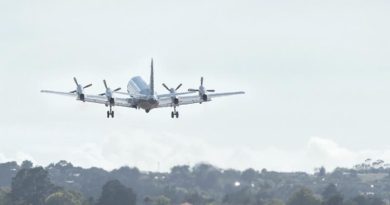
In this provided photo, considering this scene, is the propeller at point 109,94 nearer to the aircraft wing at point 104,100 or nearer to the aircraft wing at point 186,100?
the aircraft wing at point 104,100

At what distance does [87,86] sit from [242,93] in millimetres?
20516

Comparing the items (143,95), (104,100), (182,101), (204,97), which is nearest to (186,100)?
(182,101)

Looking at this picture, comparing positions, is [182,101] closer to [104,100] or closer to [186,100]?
[186,100]

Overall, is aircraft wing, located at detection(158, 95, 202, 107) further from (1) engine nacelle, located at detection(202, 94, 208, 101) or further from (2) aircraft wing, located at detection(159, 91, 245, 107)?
(1) engine nacelle, located at detection(202, 94, 208, 101)

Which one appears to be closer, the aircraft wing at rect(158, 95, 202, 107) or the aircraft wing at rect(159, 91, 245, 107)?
the aircraft wing at rect(158, 95, 202, 107)

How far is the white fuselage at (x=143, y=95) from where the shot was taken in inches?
6033

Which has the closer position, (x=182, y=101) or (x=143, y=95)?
(x=143, y=95)

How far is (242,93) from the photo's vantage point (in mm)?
159000

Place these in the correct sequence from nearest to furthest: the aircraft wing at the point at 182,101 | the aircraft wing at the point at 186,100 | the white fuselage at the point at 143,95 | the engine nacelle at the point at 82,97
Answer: the white fuselage at the point at 143,95
the aircraft wing at the point at 182,101
the aircraft wing at the point at 186,100
the engine nacelle at the point at 82,97

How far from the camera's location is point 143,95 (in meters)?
156

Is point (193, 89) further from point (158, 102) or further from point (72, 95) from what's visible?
point (72, 95)

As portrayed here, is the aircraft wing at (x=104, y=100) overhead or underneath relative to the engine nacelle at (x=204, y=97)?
underneath

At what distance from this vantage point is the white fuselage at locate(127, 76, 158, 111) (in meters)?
153

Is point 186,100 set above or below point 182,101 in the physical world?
above
